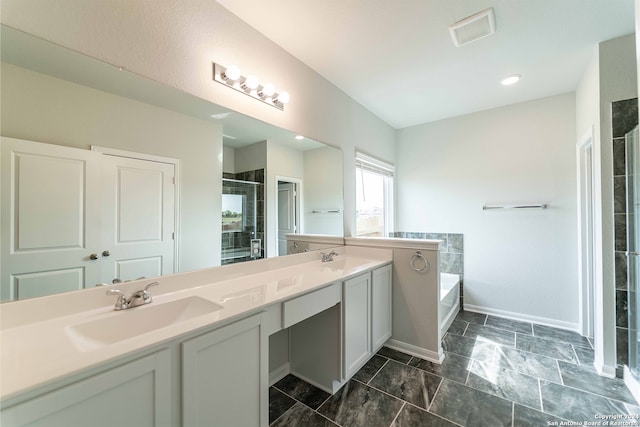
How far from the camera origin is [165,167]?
1.38 metres

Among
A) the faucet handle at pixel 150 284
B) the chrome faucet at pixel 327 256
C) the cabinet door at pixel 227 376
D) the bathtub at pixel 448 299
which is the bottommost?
the bathtub at pixel 448 299

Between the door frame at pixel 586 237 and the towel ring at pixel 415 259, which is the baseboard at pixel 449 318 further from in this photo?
the door frame at pixel 586 237

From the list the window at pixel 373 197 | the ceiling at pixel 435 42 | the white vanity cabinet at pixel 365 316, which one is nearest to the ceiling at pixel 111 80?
the ceiling at pixel 435 42

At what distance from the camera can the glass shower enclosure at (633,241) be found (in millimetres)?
1778

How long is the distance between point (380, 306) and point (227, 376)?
1.46m

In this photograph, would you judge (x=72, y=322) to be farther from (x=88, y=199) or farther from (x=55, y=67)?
(x=55, y=67)

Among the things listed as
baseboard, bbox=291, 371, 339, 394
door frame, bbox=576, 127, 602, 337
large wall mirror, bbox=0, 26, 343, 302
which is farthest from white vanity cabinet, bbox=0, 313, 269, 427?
door frame, bbox=576, 127, 602, 337

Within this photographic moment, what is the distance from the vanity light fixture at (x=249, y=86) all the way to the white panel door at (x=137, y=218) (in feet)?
2.17

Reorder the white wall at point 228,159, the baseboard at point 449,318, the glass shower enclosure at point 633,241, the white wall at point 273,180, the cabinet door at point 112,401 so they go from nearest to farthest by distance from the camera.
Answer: the cabinet door at point 112,401
the white wall at point 228,159
the glass shower enclosure at point 633,241
the white wall at point 273,180
the baseboard at point 449,318

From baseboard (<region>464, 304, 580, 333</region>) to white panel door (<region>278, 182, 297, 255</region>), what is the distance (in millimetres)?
2652

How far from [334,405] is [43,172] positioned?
194 cm

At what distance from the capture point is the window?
3.15 m

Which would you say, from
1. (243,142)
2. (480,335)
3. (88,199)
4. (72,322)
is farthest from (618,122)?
(72,322)

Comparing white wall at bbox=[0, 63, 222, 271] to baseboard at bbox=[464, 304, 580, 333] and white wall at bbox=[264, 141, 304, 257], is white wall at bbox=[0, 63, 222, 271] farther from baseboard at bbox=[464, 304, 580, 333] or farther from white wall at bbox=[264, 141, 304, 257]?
baseboard at bbox=[464, 304, 580, 333]
